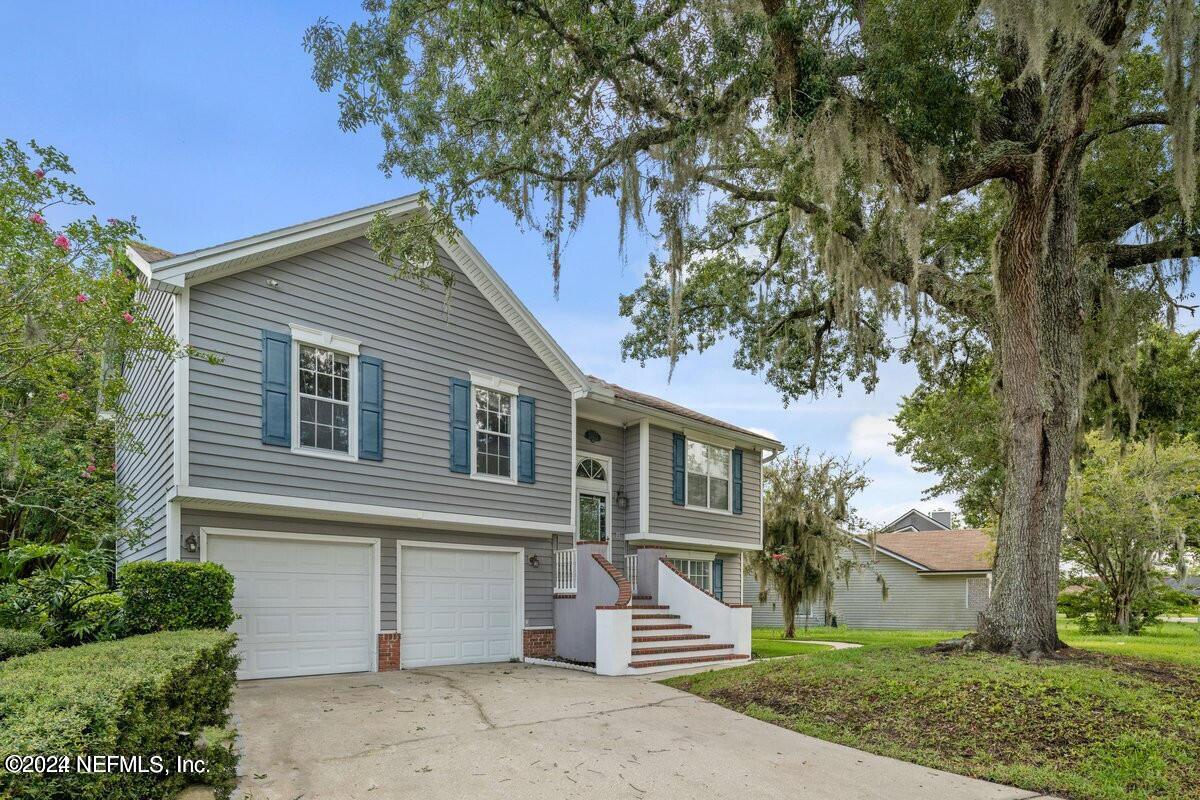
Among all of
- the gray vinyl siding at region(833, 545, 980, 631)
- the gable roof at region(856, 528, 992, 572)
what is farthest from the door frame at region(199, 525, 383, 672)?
the gray vinyl siding at region(833, 545, 980, 631)

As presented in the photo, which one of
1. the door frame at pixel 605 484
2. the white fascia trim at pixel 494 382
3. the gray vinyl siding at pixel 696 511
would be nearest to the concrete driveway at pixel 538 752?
the white fascia trim at pixel 494 382

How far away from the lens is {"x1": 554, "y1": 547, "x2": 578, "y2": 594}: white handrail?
1246cm

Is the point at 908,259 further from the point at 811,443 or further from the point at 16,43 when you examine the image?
the point at 16,43

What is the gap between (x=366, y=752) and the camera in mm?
5961

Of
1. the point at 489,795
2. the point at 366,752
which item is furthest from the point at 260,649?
the point at 489,795

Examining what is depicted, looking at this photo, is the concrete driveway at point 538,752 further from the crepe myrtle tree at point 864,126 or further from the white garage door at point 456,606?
the crepe myrtle tree at point 864,126

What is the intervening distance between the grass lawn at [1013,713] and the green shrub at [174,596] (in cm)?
551

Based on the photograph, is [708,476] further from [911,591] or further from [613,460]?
[911,591]

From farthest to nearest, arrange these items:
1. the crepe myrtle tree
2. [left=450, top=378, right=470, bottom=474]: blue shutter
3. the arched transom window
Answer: the arched transom window
[left=450, top=378, right=470, bottom=474]: blue shutter
the crepe myrtle tree

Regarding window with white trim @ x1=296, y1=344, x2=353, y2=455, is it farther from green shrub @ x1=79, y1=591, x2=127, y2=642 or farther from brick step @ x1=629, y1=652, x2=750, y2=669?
brick step @ x1=629, y1=652, x2=750, y2=669

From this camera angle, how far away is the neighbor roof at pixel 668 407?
13.7 metres

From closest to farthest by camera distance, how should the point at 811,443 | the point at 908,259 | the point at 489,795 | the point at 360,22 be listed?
the point at 489,795 → the point at 360,22 → the point at 908,259 → the point at 811,443

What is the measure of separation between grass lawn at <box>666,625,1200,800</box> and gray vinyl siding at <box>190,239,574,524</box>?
4654 millimetres

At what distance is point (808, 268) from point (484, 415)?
6314 millimetres
